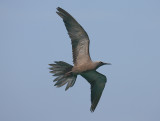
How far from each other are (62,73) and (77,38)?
4.42ft

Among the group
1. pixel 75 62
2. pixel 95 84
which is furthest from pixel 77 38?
pixel 95 84

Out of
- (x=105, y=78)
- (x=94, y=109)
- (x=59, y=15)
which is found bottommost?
(x=94, y=109)

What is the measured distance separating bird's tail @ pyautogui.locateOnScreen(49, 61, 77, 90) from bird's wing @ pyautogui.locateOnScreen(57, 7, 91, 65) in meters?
0.38

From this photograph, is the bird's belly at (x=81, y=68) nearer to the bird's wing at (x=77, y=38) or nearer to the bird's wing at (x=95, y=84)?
the bird's wing at (x=77, y=38)

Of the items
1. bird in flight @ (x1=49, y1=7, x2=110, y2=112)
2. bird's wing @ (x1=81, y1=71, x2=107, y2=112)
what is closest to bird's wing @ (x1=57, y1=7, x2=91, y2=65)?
bird in flight @ (x1=49, y1=7, x2=110, y2=112)

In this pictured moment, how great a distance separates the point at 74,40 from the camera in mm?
16344

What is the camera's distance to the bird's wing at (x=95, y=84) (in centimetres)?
1733

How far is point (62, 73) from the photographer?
16641 mm

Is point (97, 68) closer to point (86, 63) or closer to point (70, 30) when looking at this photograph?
point (86, 63)

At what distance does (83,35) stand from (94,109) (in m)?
2.83

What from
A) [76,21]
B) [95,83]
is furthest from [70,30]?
[95,83]

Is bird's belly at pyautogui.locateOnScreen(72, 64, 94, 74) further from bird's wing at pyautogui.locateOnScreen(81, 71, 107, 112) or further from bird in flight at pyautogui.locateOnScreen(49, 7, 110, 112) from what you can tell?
bird's wing at pyautogui.locateOnScreen(81, 71, 107, 112)

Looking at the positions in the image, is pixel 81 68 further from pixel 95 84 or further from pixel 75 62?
pixel 95 84

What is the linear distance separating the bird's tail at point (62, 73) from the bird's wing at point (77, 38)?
376 millimetres
